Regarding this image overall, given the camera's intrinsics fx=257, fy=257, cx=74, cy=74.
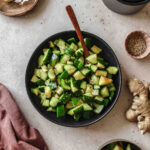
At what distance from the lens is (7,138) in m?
2.02

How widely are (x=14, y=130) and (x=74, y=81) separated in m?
0.64

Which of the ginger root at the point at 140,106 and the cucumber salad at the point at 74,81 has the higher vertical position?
the cucumber salad at the point at 74,81

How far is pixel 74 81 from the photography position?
1865mm

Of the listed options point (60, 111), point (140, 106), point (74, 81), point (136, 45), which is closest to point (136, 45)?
point (136, 45)

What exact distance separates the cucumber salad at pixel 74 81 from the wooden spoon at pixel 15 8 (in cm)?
37

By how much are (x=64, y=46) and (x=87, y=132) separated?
0.71 meters

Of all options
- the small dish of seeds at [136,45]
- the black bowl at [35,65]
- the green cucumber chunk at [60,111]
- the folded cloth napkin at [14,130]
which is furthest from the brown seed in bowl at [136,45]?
the folded cloth napkin at [14,130]

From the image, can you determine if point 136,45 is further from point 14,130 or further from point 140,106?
point 14,130

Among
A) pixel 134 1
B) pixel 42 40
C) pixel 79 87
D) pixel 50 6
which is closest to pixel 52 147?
pixel 79 87

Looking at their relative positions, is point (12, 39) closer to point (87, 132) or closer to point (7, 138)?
point (7, 138)

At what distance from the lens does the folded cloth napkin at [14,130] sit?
78.8 inches

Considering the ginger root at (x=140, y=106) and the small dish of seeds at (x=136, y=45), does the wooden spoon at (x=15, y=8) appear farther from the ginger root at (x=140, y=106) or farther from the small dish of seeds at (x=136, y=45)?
the ginger root at (x=140, y=106)

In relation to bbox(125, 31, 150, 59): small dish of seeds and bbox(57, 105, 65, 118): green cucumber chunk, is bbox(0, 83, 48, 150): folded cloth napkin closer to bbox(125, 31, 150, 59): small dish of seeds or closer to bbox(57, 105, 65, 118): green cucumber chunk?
bbox(57, 105, 65, 118): green cucumber chunk

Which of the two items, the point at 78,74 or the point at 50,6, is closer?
the point at 78,74
